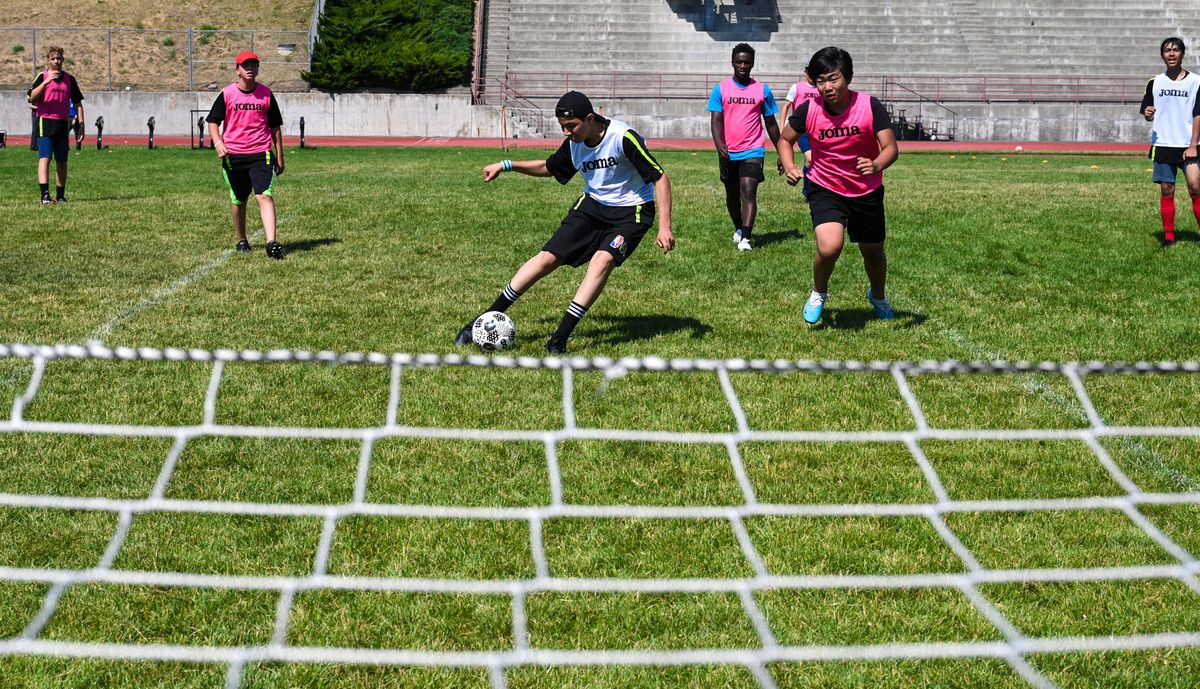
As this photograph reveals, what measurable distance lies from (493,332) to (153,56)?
3483cm

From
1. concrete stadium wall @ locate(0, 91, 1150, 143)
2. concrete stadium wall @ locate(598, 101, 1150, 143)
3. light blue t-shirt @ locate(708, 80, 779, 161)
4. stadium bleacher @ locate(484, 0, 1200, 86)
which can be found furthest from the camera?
stadium bleacher @ locate(484, 0, 1200, 86)

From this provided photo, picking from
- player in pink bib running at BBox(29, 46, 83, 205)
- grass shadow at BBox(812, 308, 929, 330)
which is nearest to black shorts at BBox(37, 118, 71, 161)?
player in pink bib running at BBox(29, 46, 83, 205)

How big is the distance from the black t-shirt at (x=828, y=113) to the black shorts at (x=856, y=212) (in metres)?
0.44

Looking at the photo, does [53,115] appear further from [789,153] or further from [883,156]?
[883,156]

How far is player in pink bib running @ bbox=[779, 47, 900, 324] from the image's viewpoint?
7.29m

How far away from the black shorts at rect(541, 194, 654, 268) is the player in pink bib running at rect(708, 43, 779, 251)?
3.91 m

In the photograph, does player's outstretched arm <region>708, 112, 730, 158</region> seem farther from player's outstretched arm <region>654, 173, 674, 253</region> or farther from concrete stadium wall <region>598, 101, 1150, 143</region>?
concrete stadium wall <region>598, 101, 1150, 143</region>

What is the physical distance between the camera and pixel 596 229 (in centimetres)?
729

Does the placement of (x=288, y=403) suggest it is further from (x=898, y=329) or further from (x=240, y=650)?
(x=898, y=329)

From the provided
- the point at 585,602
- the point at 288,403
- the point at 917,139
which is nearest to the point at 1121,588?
the point at 585,602

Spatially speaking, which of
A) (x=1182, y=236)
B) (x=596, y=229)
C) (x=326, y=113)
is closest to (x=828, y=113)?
(x=596, y=229)

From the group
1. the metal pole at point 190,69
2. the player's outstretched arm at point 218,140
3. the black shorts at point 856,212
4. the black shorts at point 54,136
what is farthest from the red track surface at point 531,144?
the black shorts at point 856,212

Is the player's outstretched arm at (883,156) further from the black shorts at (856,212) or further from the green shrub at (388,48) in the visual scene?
the green shrub at (388,48)

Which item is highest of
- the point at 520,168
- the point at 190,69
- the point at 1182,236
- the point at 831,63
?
the point at 190,69
